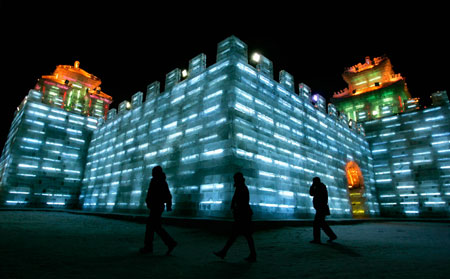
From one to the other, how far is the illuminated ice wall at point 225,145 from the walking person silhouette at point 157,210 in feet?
26.3

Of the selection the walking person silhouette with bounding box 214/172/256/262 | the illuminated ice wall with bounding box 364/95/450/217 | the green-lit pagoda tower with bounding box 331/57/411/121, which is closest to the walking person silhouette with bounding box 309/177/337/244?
the walking person silhouette with bounding box 214/172/256/262

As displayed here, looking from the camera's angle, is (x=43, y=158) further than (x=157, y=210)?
Yes

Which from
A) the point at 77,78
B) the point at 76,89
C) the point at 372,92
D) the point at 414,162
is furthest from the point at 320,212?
the point at 77,78

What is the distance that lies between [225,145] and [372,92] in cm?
4041

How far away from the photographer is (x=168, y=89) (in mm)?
22266

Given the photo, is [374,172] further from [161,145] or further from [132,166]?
[132,166]

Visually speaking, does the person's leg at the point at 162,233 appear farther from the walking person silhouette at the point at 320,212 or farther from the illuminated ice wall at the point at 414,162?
the illuminated ice wall at the point at 414,162

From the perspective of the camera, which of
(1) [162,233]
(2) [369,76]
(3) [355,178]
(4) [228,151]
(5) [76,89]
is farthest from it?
(2) [369,76]

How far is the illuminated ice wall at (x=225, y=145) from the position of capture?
1521cm

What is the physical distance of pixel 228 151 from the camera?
14570mm

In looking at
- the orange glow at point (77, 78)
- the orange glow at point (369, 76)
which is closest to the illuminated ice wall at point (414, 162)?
the orange glow at point (369, 76)

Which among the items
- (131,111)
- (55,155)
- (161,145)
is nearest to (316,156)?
(161,145)

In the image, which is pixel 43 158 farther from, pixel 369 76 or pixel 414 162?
pixel 369 76

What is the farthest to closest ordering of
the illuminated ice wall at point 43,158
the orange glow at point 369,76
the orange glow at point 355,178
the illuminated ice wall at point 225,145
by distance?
the orange glow at point 369,76 → the orange glow at point 355,178 → the illuminated ice wall at point 43,158 → the illuminated ice wall at point 225,145
